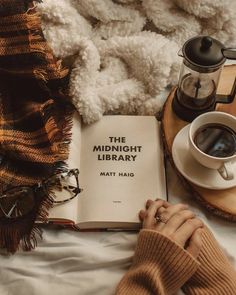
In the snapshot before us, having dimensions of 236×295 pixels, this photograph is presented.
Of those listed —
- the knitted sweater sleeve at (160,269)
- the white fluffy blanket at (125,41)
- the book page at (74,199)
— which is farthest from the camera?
the white fluffy blanket at (125,41)

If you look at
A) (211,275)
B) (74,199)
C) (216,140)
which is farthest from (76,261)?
(216,140)

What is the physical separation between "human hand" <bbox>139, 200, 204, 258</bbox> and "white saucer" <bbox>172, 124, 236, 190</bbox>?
0.06 metres

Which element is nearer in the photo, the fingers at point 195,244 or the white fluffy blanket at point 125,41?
the fingers at point 195,244

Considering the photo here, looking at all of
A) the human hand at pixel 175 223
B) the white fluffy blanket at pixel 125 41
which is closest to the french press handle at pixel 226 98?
the white fluffy blanket at pixel 125 41

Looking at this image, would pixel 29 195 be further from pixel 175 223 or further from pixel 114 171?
pixel 175 223

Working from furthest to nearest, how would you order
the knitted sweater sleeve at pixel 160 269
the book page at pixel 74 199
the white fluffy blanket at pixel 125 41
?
the white fluffy blanket at pixel 125 41 < the book page at pixel 74 199 < the knitted sweater sleeve at pixel 160 269

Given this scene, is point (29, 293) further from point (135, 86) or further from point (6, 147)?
point (135, 86)

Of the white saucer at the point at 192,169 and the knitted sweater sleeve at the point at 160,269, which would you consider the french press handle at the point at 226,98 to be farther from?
the knitted sweater sleeve at the point at 160,269

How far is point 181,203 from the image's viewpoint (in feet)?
2.84

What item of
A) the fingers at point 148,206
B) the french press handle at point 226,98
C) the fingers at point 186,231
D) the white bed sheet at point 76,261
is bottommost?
the white bed sheet at point 76,261

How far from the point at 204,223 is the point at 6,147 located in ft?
1.30

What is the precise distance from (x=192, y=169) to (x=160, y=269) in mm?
200

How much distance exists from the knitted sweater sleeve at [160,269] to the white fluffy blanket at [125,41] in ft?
1.05

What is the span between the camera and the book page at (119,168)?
850 millimetres
